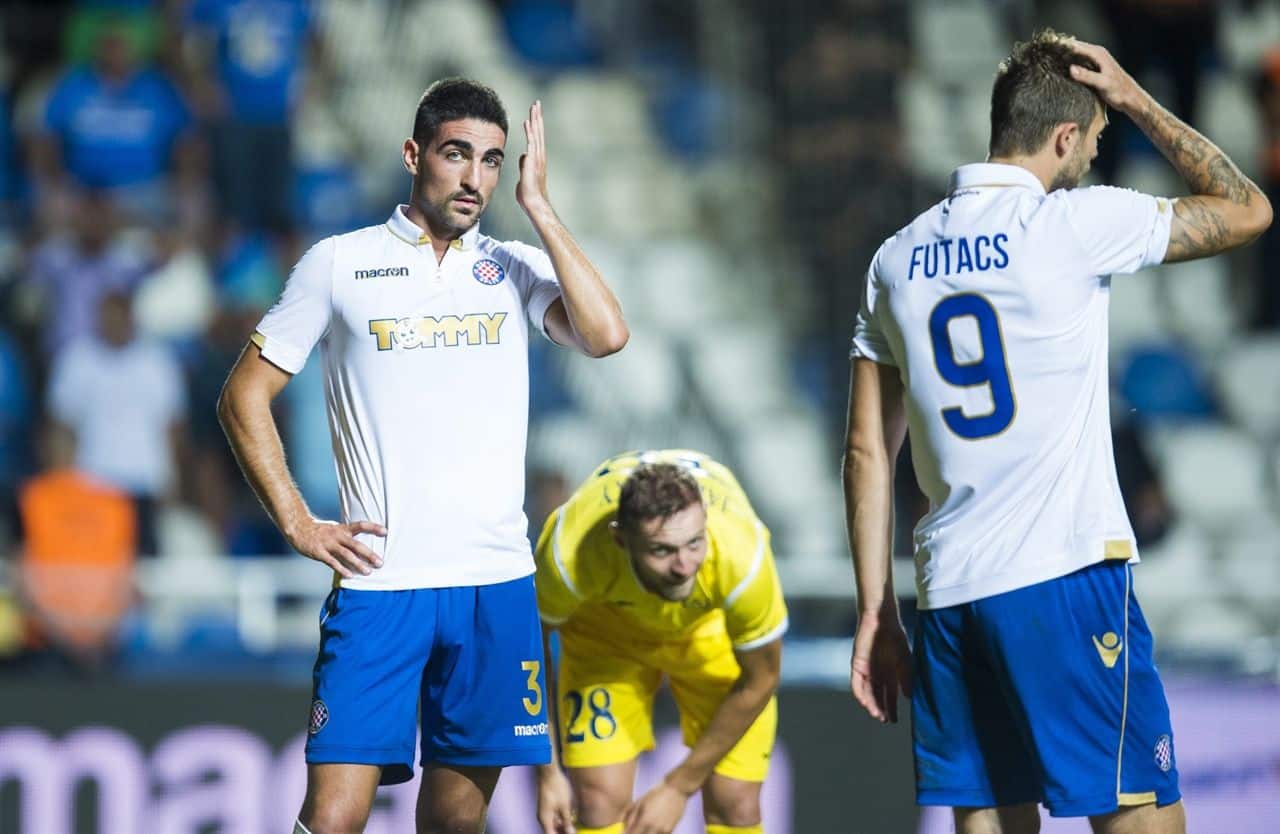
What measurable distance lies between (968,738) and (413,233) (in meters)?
1.67

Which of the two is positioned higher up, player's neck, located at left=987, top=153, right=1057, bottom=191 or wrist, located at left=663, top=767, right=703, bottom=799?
player's neck, located at left=987, top=153, right=1057, bottom=191

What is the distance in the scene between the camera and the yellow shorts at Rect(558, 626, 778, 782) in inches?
211

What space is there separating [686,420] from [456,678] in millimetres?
4737

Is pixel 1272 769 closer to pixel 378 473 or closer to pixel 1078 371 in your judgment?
pixel 1078 371

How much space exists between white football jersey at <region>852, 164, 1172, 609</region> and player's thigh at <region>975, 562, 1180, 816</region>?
6 centimetres

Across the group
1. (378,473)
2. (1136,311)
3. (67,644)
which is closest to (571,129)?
(1136,311)

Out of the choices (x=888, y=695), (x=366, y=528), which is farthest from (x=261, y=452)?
(x=888, y=695)

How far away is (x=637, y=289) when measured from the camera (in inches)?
379

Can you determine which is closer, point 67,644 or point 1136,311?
point 67,644

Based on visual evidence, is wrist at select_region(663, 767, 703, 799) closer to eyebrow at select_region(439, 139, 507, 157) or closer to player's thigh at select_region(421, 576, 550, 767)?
player's thigh at select_region(421, 576, 550, 767)

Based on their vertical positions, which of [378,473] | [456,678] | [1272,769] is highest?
[378,473]

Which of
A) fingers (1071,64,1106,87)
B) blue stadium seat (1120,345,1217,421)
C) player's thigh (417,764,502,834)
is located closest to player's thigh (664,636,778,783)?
player's thigh (417,764,502,834)

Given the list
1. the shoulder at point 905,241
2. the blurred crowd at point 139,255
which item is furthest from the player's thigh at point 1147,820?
the blurred crowd at point 139,255

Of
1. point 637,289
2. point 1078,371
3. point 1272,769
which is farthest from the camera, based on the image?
point 637,289
